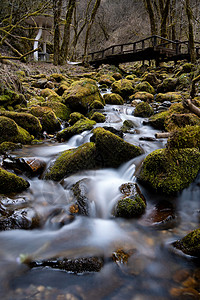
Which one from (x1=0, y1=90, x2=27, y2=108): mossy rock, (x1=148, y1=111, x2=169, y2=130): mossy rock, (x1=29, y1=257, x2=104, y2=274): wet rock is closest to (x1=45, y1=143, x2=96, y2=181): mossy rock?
(x1=29, y1=257, x2=104, y2=274): wet rock

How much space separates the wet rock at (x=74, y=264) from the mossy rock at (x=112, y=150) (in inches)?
92.9

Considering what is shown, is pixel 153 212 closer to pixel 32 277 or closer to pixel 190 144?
pixel 190 144

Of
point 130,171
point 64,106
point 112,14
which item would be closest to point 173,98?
point 64,106

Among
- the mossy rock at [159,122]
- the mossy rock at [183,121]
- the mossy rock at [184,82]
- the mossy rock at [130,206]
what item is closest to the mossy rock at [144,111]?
the mossy rock at [159,122]

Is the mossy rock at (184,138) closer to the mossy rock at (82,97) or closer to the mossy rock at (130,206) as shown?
the mossy rock at (130,206)

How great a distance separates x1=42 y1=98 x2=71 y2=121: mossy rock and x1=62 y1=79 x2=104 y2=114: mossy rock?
294mm

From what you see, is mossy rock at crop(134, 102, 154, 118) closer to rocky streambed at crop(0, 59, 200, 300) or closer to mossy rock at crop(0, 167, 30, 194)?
rocky streambed at crop(0, 59, 200, 300)

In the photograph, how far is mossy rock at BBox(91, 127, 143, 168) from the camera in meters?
4.31

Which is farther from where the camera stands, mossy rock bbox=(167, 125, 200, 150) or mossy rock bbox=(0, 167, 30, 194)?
mossy rock bbox=(167, 125, 200, 150)

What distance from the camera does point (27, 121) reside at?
578 cm

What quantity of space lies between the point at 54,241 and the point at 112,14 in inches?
1590

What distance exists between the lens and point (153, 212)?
314 cm

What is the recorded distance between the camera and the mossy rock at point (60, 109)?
24.7 ft


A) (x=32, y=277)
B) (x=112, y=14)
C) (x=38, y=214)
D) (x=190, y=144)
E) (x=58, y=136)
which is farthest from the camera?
(x=112, y=14)
